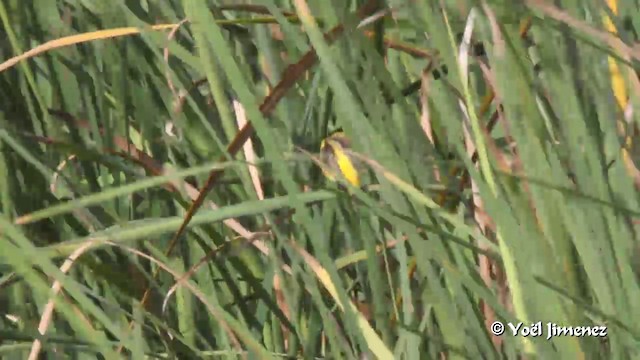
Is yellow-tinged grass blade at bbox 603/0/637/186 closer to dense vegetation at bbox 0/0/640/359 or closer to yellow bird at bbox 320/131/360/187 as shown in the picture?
dense vegetation at bbox 0/0/640/359

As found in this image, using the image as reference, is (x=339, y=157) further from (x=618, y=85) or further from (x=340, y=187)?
(x=618, y=85)

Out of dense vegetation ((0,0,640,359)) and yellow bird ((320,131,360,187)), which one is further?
yellow bird ((320,131,360,187))

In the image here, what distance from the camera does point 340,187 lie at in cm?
52

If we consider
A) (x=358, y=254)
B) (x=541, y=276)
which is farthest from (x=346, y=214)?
(x=541, y=276)

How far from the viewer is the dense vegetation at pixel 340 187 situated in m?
0.40

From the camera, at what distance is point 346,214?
0.50m

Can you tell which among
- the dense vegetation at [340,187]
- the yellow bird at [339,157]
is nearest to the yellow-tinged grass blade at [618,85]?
the dense vegetation at [340,187]

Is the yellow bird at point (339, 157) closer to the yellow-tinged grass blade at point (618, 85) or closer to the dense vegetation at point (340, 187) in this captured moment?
the dense vegetation at point (340, 187)

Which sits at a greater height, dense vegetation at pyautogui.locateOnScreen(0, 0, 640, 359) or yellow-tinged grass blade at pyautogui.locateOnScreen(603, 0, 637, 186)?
yellow-tinged grass blade at pyautogui.locateOnScreen(603, 0, 637, 186)

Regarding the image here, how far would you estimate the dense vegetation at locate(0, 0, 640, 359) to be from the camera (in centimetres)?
40

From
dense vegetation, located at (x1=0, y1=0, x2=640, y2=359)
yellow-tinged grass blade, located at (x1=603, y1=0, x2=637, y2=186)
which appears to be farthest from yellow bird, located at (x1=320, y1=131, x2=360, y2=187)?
yellow-tinged grass blade, located at (x1=603, y1=0, x2=637, y2=186)

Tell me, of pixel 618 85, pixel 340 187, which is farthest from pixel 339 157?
pixel 618 85

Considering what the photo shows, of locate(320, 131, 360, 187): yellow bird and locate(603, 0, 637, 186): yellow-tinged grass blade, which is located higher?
locate(603, 0, 637, 186): yellow-tinged grass blade

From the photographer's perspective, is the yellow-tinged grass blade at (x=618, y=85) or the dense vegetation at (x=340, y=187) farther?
the yellow-tinged grass blade at (x=618, y=85)
